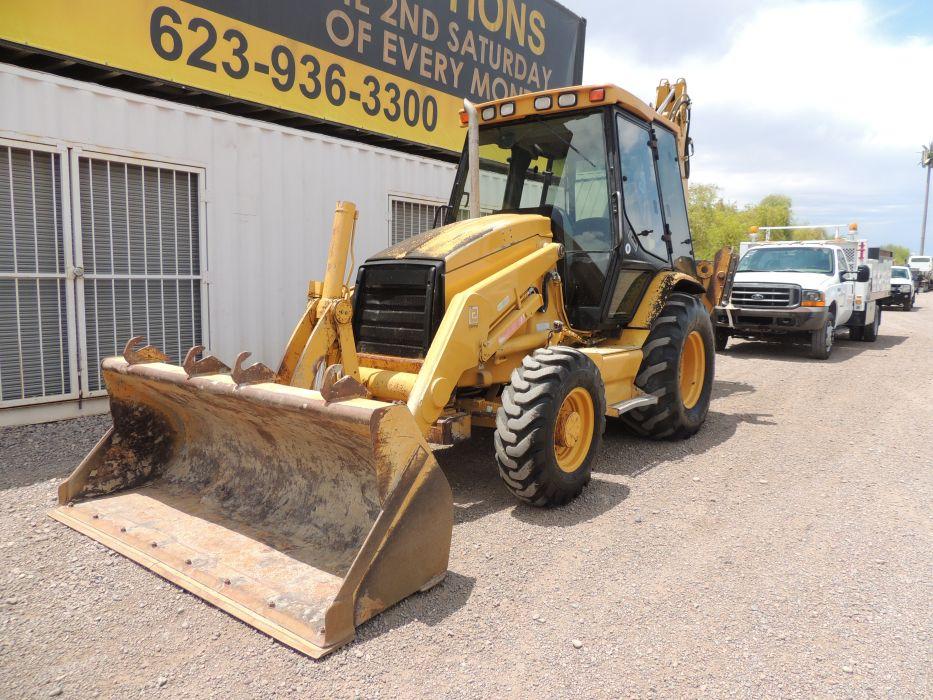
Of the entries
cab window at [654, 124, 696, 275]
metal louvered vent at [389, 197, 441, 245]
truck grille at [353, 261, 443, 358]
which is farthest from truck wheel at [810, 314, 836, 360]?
truck grille at [353, 261, 443, 358]

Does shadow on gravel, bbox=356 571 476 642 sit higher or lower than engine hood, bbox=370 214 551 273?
lower

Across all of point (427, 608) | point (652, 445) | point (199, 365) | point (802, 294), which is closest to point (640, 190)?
point (652, 445)

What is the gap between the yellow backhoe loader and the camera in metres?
2.92

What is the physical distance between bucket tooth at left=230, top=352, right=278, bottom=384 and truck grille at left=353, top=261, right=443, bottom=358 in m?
1.02

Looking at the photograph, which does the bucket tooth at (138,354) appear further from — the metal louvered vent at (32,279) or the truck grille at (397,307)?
the metal louvered vent at (32,279)

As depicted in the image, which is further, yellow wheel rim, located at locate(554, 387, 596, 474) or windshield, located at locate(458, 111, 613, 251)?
→ windshield, located at locate(458, 111, 613, 251)

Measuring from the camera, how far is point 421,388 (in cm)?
366

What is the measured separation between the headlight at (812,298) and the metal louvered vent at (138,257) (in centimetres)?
910

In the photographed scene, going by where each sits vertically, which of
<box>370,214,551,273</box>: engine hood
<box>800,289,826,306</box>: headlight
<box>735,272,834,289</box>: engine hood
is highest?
<box>370,214,551,273</box>: engine hood

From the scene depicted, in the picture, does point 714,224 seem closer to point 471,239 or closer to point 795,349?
point 795,349

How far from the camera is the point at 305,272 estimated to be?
736 centimetres

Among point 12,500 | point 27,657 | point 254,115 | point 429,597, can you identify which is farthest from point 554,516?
point 254,115

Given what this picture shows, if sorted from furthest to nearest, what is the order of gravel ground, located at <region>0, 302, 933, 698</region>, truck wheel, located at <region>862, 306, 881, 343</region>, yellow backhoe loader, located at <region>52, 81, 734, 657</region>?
1. truck wheel, located at <region>862, 306, 881, 343</region>
2. yellow backhoe loader, located at <region>52, 81, 734, 657</region>
3. gravel ground, located at <region>0, 302, 933, 698</region>

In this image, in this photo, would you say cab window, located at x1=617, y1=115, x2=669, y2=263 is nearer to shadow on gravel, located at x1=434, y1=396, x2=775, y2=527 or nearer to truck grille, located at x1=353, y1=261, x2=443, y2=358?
shadow on gravel, located at x1=434, y1=396, x2=775, y2=527
